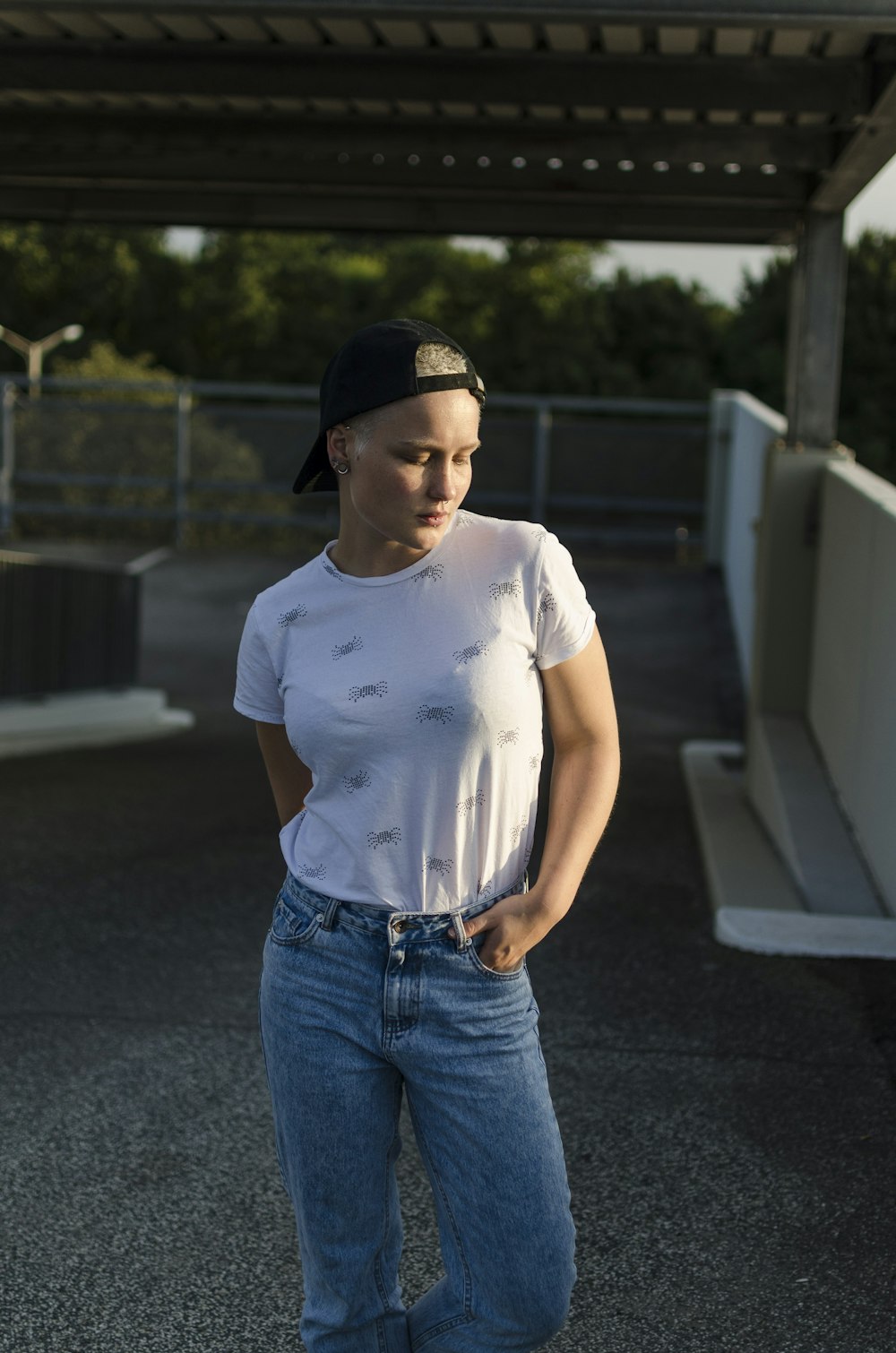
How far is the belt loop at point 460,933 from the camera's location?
2.45 m

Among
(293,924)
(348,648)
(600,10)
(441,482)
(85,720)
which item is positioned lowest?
(85,720)

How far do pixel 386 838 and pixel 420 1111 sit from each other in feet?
1.38

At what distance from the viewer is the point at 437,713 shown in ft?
8.00

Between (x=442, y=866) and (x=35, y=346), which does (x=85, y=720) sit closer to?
(x=442, y=866)

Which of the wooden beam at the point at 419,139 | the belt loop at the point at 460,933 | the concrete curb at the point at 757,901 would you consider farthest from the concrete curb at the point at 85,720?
the belt loop at the point at 460,933

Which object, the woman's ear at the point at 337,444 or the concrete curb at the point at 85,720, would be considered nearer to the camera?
the woman's ear at the point at 337,444

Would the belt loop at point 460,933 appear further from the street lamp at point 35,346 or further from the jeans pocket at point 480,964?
the street lamp at point 35,346

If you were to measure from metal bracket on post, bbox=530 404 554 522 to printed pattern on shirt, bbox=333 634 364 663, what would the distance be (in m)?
20.7

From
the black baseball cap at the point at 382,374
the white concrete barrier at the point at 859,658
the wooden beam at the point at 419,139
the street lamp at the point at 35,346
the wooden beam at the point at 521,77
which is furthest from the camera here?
the street lamp at the point at 35,346

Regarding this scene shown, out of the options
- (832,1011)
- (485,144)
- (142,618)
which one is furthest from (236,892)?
(142,618)

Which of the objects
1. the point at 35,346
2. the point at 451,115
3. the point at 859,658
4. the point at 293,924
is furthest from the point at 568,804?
the point at 35,346

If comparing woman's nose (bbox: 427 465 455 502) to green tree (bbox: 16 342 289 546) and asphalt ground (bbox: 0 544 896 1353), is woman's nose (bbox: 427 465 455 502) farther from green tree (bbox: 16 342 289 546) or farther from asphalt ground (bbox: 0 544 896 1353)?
green tree (bbox: 16 342 289 546)

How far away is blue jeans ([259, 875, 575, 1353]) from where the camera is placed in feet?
8.05

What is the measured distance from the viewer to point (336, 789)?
8.30 feet
